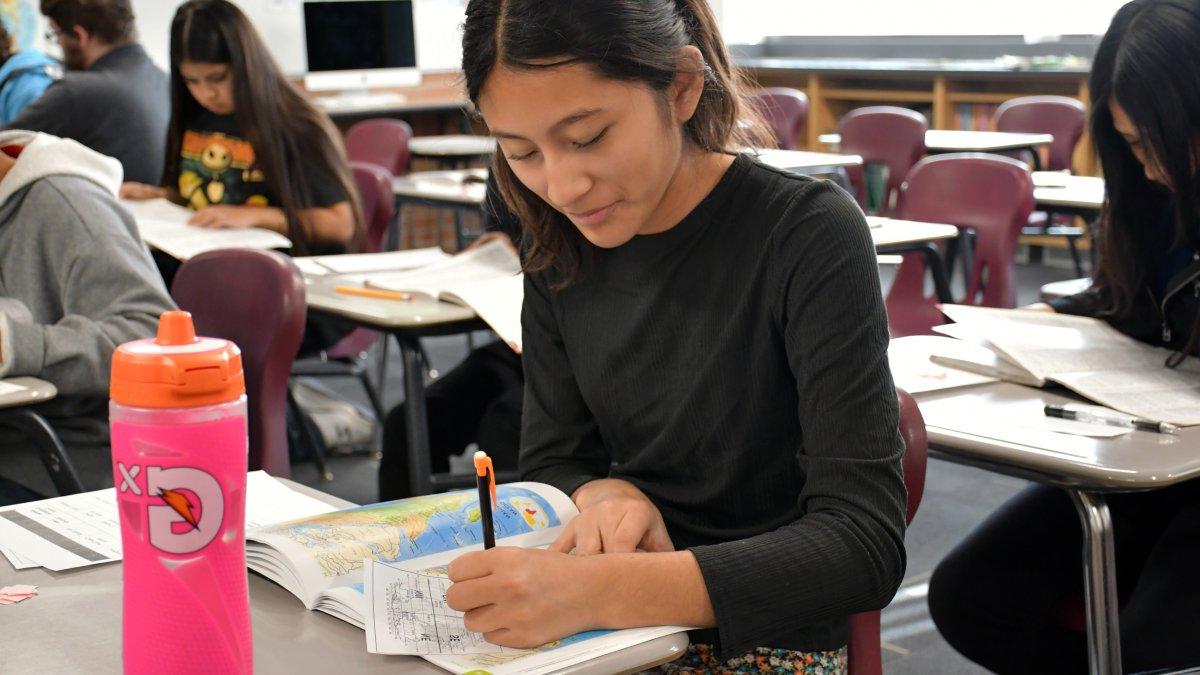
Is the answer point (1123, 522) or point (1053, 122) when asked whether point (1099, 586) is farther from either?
point (1053, 122)

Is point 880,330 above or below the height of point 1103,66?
below

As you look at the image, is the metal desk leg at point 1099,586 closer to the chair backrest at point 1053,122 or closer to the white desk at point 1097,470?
the white desk at point 1097,470

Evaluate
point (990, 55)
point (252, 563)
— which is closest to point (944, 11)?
point (990, 55)

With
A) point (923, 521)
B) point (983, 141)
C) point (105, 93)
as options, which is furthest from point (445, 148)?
point (923, 521)

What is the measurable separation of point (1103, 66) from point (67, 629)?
1472 millimetres

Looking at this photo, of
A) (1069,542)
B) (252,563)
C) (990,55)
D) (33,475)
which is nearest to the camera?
(252,563)

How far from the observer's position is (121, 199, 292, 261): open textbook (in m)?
2.89

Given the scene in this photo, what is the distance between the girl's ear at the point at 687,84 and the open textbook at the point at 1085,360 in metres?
0.74

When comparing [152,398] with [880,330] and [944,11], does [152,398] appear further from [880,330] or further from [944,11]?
[944,11]

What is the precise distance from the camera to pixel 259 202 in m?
3.36

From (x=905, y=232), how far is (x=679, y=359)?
205 cm

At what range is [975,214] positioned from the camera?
11.1 ft

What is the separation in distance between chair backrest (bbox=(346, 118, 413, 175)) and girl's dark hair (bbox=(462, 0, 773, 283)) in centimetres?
436

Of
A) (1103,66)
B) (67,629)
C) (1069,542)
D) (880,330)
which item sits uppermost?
(1103,66)
